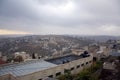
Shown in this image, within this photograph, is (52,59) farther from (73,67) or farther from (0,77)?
(0,77)

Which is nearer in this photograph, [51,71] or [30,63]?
[51,71]

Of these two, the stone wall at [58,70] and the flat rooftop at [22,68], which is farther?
the flat rooftop at [22,68]

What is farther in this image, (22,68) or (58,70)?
(58,70)

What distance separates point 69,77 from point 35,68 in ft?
19.1

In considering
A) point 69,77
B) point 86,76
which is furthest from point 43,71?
point 86,76

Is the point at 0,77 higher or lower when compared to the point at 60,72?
higher

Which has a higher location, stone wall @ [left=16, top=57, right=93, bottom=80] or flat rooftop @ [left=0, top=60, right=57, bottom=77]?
flat rooftop @ [left=0, top=60, right=57, bottom=77]

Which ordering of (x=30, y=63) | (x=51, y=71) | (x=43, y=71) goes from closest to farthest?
(x=43, y=71) → (x=51, y=71) → (x=30, y=63)

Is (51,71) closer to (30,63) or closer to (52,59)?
(30,63)

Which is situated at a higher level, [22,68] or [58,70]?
[22,68]

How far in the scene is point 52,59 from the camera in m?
36.0

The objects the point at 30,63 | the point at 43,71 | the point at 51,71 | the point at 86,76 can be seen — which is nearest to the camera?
the point at 86,76

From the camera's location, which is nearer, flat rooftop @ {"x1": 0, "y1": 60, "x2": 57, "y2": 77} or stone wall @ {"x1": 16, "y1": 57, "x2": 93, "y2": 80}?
stone wall @ {"x1": 16, "y1": 57, "x2": 93, "y2": 80}

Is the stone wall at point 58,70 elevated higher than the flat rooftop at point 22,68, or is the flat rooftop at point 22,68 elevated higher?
the flat rooftop at point 22,68
